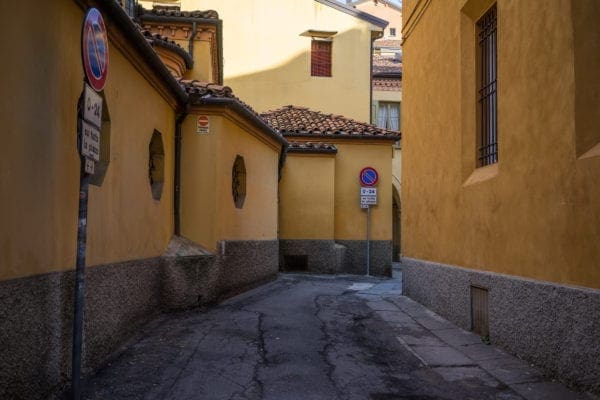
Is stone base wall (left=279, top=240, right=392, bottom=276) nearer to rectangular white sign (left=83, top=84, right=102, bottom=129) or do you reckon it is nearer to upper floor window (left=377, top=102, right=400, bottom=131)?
rectangular white sign (left=83, top=84, right=102, bottom=129)

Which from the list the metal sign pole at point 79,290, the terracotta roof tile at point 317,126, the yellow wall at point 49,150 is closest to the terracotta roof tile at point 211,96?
the yellow wall at point 49,150

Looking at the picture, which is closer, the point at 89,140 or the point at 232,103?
the point at 89,140

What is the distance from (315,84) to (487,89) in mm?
15844

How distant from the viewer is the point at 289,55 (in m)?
22.4

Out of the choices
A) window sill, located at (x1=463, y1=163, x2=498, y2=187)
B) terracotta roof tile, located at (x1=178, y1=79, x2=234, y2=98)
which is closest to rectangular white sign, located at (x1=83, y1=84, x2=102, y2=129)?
window sill, located at (x1=463, y1=163, x2=498, y2=187)

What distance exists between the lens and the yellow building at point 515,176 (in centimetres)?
451

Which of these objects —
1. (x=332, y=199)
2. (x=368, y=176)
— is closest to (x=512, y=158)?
(x=332, y=199)

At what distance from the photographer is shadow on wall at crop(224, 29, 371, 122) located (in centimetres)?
2238

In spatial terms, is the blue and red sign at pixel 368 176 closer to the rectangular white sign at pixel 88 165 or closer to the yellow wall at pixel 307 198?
the yellow wall at pixel 307 198

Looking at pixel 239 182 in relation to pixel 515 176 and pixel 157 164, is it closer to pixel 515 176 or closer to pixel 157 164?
pixel 157 164

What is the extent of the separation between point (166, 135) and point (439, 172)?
4.08 metres

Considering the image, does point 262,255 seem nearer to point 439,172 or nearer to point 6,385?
point 439,172

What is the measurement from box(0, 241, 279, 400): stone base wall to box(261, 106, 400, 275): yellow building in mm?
6188

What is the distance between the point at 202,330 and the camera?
6867mm
